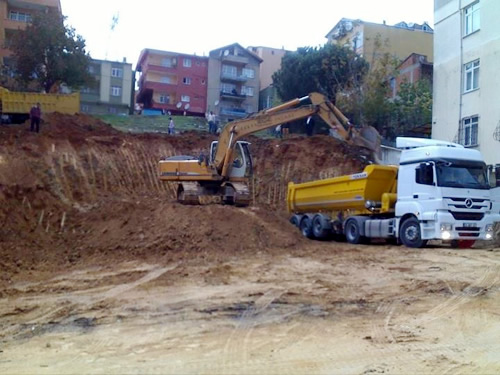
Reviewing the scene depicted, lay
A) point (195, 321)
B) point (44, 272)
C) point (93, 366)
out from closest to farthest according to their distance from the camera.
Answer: point (93, 366)
point (195, 321)
point (44, 272)

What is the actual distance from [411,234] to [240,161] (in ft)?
24.6

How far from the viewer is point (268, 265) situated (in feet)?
48.3

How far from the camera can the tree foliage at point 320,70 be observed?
139 ft

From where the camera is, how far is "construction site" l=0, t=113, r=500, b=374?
23.5ft

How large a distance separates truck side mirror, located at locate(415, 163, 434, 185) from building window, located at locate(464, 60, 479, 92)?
1359cm

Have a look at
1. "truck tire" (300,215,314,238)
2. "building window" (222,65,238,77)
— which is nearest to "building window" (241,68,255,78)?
"building window" (222,65,238,77)

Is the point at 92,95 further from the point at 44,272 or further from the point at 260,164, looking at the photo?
the point at 44,272

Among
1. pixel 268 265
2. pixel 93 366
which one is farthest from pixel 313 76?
pixel 93 366

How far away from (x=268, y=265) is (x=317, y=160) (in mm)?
19275

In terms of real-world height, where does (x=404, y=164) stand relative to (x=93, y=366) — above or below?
above

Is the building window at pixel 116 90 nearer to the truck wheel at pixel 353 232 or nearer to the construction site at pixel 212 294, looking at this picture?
the construction site at pixel 212 294

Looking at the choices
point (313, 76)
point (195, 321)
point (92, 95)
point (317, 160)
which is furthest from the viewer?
point (92, 95)

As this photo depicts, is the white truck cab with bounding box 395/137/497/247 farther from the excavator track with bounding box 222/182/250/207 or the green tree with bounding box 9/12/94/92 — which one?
the green tree with bounding box 9/12/94/92

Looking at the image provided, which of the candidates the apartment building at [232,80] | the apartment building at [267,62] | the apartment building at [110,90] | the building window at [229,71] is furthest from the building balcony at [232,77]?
the apartment building at [110,90]
